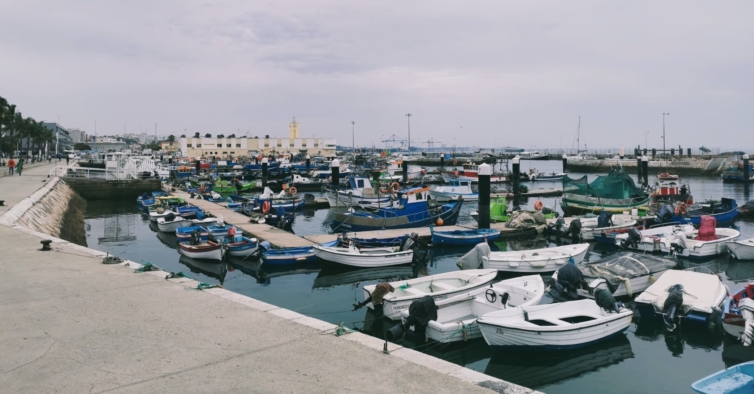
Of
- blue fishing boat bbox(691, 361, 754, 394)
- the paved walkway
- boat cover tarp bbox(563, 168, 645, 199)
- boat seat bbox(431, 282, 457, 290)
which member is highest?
boat cover tarp bbox(563, 168, 645, 199)

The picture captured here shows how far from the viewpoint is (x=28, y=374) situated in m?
6.99

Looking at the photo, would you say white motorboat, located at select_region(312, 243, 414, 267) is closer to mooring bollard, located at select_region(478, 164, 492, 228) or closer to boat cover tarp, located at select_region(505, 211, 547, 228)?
mooring bollard, located at select_region(478, 164, 492, 228)

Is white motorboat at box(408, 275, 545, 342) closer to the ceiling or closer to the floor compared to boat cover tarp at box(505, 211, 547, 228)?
closer to the floor

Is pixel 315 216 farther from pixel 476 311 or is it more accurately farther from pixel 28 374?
pixel 28 374

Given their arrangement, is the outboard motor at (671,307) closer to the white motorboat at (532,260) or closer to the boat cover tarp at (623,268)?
the boat cover tarp at (623,268)

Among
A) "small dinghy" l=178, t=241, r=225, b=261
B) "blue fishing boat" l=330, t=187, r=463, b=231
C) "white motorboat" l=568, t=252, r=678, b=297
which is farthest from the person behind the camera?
"blue fishing boat" l=330, t=187, r=463, b=231

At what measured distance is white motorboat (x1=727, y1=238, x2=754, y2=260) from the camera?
21844mm

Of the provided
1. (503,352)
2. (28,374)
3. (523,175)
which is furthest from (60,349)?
(523,175)

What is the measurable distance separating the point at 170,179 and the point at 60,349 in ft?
195

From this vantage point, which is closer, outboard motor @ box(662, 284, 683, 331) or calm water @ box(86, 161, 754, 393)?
calm water @ box(86, 161, 754, 393)

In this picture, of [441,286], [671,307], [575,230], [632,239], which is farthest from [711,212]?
[441,286]

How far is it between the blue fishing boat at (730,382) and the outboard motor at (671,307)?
5860mm

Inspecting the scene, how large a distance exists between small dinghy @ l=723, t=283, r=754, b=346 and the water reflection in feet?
7.88

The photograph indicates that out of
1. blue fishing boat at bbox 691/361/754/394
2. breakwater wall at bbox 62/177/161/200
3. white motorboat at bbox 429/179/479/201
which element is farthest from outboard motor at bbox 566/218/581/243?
breakwater wall at bbox 62/177/161/200
